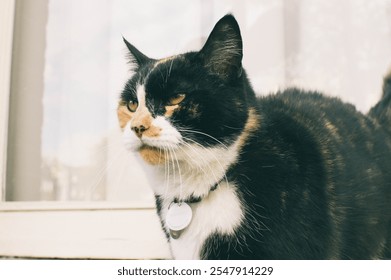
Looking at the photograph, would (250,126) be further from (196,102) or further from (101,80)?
(101,80)

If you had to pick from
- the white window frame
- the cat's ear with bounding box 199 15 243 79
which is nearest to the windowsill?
the white window frame

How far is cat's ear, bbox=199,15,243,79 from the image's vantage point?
0.70m

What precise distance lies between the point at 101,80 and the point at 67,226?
53 centimetres

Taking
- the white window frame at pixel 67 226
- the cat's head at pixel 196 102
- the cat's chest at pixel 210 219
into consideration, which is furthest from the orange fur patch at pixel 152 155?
the white window frame at pixel 67 226

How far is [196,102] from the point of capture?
0.70 metres

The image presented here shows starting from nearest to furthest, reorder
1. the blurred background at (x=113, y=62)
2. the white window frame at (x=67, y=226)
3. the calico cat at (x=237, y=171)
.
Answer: the calico cat at (x=237, y=171)
the blurred background at (x=113, y=62)
the white window frame at (x=67, y=226)

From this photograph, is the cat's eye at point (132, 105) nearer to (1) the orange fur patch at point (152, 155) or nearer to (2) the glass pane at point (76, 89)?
(1) the orange fur patch at point (152, 155)

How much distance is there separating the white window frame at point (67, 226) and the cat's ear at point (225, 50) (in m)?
0.59

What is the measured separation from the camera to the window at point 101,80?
1127mm

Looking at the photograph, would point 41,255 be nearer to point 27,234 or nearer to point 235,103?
point 27,234

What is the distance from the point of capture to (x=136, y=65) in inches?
35.0

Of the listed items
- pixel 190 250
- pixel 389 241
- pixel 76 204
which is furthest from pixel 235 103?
pixel 76 204

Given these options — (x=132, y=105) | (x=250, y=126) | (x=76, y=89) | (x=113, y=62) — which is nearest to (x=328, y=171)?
(x=250, y=126)
